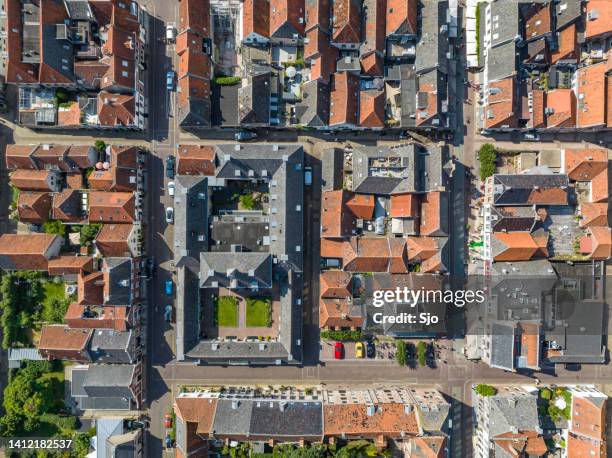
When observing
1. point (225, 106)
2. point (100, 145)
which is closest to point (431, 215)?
point (225, 106)

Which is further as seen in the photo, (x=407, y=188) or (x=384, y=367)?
(x=384, y=367)

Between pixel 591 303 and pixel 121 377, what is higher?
pixel 591 303

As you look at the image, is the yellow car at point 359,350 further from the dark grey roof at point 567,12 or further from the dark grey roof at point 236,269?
the dark grey roof at point 567,12

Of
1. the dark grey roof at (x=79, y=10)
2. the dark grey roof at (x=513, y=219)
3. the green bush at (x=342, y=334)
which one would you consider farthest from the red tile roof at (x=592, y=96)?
the dark grey roof at (x=79, y=10)

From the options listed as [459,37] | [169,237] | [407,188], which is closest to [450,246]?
[407,188]

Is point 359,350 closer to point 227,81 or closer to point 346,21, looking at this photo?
point 227,81

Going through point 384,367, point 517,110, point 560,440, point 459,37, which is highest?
point 459,37

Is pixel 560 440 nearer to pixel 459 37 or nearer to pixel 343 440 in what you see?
pixel 343 440
